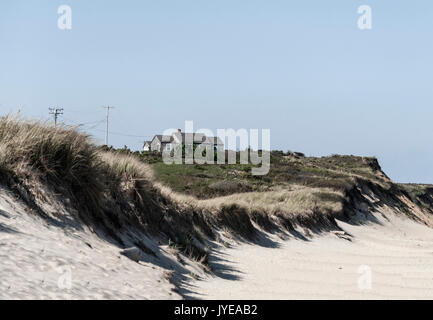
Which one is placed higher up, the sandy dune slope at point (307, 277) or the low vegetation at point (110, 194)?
the low vegetation at point (110, 194)

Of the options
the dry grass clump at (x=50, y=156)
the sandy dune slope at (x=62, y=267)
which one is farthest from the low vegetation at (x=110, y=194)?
the sandy dune slope at (x=62, y=267)

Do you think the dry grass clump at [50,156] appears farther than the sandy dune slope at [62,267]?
Yes

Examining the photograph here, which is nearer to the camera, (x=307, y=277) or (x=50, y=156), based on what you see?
(x=50, y=156)

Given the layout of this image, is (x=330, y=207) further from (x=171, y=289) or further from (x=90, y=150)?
(x=171, y=289)

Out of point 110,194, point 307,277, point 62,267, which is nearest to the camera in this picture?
point 62,267

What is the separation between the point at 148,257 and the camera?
30.8 feet

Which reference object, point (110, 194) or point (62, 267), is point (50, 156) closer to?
point (110, 194)

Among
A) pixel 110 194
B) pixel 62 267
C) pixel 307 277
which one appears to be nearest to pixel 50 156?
pixel 110 194

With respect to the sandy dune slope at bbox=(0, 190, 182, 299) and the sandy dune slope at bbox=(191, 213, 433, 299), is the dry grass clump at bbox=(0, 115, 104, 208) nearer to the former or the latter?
the sandy dune slope at bbox=(0, 190, 182, 299)

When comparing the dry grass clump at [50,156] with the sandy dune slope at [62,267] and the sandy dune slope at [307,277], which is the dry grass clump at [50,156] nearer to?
the sandy dune slope at [62,267]

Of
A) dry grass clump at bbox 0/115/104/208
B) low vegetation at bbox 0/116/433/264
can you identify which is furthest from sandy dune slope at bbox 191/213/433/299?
dry grass clump at bbox 0/115/104/208

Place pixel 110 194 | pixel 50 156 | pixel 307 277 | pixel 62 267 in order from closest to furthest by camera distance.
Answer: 1. pixel 62 267
2. pixel 50 156
3. pixel 307 277
4. pixel 110 194

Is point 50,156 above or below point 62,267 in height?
above
